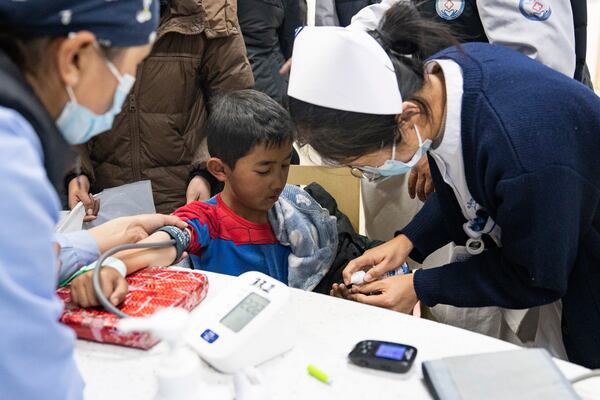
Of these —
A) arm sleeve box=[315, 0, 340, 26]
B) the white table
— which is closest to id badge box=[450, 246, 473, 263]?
the white table

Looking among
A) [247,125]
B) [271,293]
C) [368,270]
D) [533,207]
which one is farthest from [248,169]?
[533,207]

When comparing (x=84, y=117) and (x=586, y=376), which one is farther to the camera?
(x=586, y=376)

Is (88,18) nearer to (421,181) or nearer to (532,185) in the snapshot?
(532,185)

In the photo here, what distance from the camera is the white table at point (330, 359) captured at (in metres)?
0.81

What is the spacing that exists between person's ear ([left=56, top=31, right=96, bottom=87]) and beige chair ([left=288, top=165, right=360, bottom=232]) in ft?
4.21

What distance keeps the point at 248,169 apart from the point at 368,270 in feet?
1.39

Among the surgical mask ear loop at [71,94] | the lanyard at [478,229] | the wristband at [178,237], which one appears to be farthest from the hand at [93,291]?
the lanyard at [478,229]

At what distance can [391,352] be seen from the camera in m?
0.86

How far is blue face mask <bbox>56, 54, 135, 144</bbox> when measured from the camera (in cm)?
57

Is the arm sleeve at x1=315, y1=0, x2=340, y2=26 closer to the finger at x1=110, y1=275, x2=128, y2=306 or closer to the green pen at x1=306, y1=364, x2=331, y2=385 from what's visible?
the finger at x1=110, y1=275, x2=128, y2=306

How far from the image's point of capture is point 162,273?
1.09 meters

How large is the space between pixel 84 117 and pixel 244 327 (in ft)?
1.38

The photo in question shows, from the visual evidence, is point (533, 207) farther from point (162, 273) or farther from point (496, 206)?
point (162, 273)

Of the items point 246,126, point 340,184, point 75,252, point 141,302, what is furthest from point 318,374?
point 340,184
